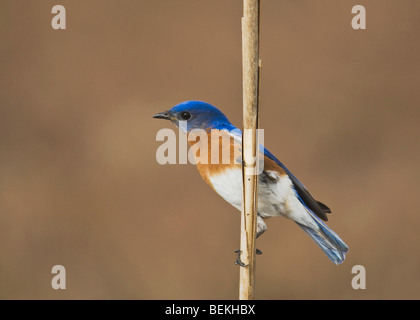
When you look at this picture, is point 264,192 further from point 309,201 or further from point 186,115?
point 186,115

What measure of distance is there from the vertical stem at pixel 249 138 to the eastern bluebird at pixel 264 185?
0.84ft

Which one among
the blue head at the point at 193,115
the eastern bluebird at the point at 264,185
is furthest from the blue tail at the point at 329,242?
the blue head at the point at 193,115

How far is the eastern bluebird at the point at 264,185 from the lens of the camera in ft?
4.17

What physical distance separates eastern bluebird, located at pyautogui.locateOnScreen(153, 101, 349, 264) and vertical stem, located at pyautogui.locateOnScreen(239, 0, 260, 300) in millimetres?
256

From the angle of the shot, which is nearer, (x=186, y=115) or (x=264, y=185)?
(x=186, y=115)

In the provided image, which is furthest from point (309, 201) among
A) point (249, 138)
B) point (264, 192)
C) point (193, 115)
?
point (249, 138)

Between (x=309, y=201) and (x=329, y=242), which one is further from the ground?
(x=309, y=201)

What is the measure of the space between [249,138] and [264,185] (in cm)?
49

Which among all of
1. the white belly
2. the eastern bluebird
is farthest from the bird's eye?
the white belly

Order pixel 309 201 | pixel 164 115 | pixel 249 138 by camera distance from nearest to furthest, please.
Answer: pixel 249 138 → pixel 164 115 → pixel 309 201

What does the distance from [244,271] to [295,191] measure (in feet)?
1.32

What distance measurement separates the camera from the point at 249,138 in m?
0.92

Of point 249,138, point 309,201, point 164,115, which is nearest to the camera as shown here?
point 249,138

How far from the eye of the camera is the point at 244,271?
1.06 m
